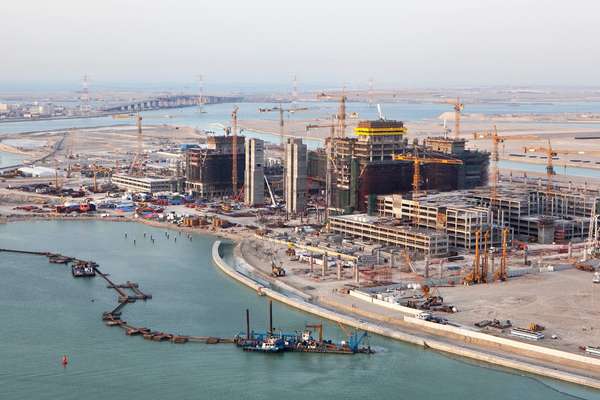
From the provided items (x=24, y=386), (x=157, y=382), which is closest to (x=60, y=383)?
(x=24, y=386)

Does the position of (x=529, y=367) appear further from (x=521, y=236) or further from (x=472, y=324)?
(x=521, y=236)

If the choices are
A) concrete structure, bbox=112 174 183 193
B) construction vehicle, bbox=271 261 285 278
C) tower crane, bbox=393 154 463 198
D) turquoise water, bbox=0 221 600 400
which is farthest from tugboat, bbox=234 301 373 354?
concrete structure, bbox=112 174 183 193

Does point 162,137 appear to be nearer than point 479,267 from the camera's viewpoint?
No

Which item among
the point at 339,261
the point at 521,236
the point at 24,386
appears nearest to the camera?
the point at 24,386

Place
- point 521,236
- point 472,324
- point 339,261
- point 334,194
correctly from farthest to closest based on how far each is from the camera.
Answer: point 334,194 < point 521,236 < point 339,261 < point 472,324

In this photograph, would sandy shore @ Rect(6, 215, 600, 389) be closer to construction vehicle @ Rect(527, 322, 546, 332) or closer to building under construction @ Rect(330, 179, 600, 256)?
construction vehicle @ Rect(527, 322, 546, 332)

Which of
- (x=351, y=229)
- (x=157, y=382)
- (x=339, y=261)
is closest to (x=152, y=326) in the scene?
(x=157, y=382)

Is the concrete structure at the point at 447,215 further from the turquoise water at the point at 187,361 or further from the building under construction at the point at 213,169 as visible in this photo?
the building under construction at the point at 213,169

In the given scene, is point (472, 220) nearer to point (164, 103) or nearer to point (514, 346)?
point (514, 346)
